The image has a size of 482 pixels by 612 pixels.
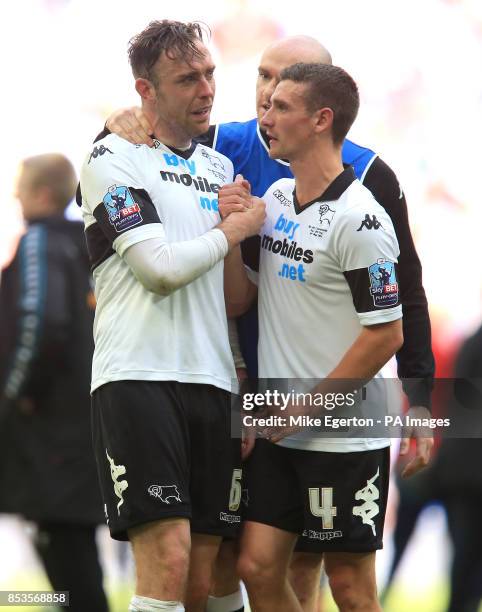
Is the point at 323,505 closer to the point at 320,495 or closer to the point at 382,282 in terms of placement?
the point at 320,495

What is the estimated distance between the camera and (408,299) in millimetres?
4961

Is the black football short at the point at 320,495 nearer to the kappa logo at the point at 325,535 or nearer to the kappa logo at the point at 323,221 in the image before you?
the kappa logo at the point at 325,535

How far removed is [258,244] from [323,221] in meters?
0.35

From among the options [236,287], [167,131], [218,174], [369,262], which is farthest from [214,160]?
[369,262]

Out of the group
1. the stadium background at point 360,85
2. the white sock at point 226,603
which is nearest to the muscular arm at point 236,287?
the white sock at point 226,603

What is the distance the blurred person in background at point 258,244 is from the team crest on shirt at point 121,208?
2.13 ft

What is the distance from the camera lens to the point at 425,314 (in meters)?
4.98

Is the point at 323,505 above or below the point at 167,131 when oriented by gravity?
below

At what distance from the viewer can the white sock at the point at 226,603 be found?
4824 millimetres

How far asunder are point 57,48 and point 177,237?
6449 millimetres

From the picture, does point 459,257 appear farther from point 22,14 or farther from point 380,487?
point 380,487

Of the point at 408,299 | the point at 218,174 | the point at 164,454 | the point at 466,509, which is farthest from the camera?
the point at 466,509

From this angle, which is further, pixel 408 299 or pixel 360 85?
pixel 360 85

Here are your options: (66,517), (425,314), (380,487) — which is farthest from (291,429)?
(66,517)
